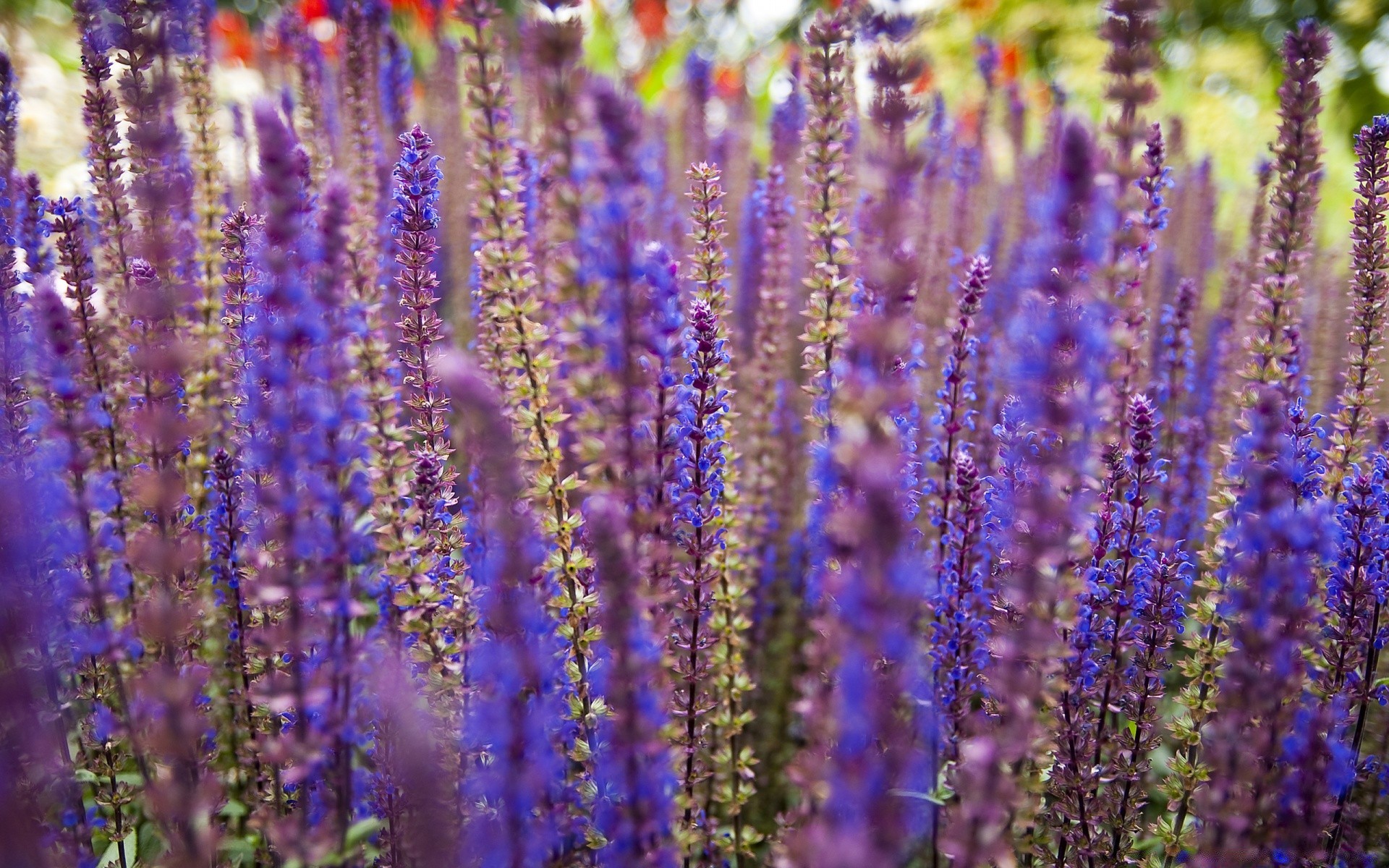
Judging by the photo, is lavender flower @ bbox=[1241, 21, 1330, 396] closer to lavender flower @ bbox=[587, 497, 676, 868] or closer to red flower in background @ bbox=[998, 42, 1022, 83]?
lavender flower @ bbox=[587, 497, 676, 868]

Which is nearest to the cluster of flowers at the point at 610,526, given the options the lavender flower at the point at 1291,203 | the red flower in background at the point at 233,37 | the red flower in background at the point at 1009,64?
the lavender flower at the point at 1291,203

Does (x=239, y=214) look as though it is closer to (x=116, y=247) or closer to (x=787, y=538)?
(x=116, y=247)

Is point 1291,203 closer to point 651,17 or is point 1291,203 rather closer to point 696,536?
point 696,536

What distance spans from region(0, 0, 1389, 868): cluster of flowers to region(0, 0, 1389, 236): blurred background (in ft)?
26.6

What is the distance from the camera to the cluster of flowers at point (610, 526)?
1.57 meters

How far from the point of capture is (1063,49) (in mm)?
14031

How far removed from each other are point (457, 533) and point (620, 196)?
1.22 meters

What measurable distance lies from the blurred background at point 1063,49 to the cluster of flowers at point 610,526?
8121mm

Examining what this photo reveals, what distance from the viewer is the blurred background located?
11148 millimetres

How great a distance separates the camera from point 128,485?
2.24m

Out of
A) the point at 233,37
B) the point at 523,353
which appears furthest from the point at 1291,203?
the point at 233,37

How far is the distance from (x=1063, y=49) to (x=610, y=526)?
15.3m

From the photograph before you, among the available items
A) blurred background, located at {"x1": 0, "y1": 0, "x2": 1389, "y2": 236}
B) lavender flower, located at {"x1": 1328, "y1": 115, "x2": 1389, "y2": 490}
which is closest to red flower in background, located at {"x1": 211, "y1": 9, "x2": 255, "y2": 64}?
blurred background, located at {"x1": 0, "y1": 0, "x2": 1389, "y2": 236}

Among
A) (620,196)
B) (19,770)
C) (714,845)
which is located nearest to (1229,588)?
(714,845)
